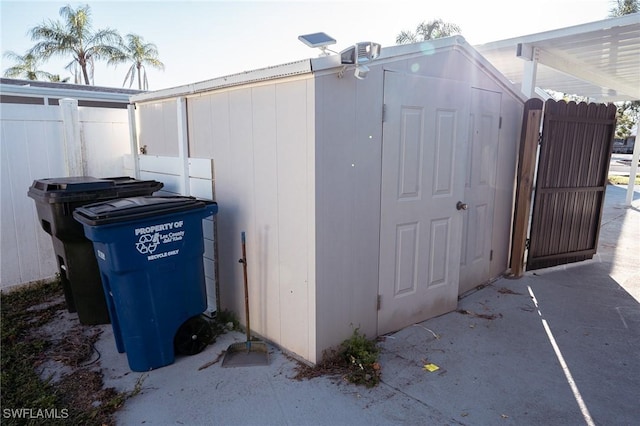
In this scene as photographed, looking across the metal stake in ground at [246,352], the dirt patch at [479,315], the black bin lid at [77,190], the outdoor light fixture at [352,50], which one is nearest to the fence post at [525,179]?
the dirt patch at [479,315]

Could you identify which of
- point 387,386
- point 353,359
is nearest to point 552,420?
point 387,386

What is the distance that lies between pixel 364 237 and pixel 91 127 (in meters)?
3.63

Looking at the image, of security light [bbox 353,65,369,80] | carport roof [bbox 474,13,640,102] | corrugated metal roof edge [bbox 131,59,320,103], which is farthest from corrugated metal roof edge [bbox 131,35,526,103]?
carport roof [bbox 474,13,640,102]

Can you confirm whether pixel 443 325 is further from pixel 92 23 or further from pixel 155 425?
pixel 92 23

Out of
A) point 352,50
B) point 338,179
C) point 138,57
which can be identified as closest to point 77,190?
point 338,179

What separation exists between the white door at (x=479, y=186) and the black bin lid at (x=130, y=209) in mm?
2723

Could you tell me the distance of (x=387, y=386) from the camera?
2600mm

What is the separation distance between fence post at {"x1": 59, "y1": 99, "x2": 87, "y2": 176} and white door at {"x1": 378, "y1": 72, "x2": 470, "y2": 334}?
3580 mm

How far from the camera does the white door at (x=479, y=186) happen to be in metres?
4.04

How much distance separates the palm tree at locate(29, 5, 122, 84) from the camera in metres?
20.1

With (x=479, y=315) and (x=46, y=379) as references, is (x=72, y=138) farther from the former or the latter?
(x=479, y=315)

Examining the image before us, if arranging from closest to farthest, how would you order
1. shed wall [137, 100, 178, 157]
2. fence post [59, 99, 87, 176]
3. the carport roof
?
1. shed wall [137, 100, 178, 157]
2. fence post [59, 99, 87, 176]
3. the carport roof

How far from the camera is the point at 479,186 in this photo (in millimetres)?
4227

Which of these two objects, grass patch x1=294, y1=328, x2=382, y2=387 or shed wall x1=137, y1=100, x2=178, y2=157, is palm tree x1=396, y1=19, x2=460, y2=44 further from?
grass patch x1=294, y1=328, x2=382, y2=387
